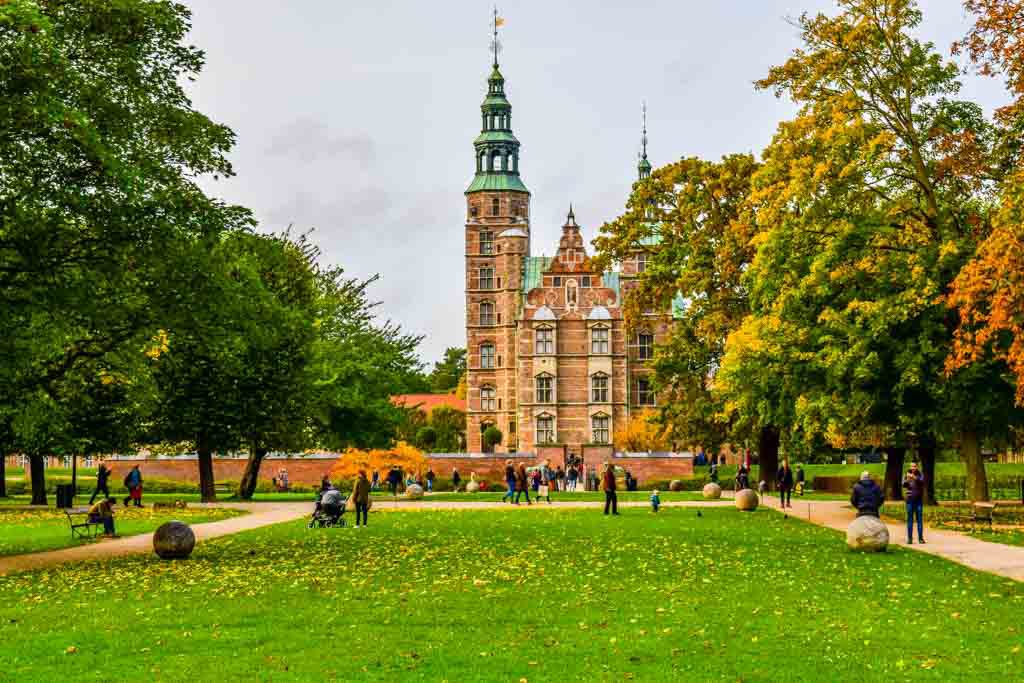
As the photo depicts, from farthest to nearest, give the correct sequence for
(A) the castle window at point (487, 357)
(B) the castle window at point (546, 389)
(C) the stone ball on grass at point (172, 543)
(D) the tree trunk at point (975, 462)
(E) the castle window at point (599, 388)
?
(A) the castle window at point (487, 357) < (E) the castle window at point (599, 388) < (B) the castle window at point (546, 389) < (D) the tree trunk at point (975, 462) < (C) the stone ball on grass at point (172, 543)

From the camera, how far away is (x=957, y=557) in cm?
2353

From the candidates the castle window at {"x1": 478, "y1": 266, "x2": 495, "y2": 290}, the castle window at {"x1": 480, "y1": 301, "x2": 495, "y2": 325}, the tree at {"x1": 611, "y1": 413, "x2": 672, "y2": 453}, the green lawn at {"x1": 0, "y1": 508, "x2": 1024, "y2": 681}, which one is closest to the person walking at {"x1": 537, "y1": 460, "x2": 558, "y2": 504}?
the tree at {"x1": 611, "y1": 413, "x2": 672, "y2": 453}

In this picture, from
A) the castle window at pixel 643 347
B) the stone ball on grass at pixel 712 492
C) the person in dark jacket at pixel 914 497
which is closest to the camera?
the person in dark jacket at pixel 914 497

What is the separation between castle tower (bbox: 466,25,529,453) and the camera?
96.8 m

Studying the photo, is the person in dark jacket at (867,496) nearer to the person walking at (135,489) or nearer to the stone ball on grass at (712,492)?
the stone ball on grass at (712,492)

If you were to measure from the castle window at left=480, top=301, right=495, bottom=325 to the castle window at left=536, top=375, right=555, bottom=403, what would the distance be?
657 centimetres

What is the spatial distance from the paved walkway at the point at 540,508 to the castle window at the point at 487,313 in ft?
161

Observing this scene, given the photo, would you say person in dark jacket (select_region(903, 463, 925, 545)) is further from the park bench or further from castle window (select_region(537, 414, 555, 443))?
castle window (select_region(537, 414, 555, 443))

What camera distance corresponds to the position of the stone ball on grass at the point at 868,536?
24.1 metres

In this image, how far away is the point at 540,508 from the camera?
142 feet

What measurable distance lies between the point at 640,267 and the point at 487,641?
83.5m

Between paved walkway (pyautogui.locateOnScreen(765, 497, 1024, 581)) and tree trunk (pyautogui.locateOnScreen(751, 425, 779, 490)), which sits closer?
paved walkway (pyautogui.locateOnScreen(765, 497, 1024, 581))

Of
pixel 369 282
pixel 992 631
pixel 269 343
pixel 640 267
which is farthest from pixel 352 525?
pixel 640 267

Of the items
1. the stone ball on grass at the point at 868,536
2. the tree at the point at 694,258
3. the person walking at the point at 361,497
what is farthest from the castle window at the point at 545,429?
the stone ball on grass at the point at 868,536
